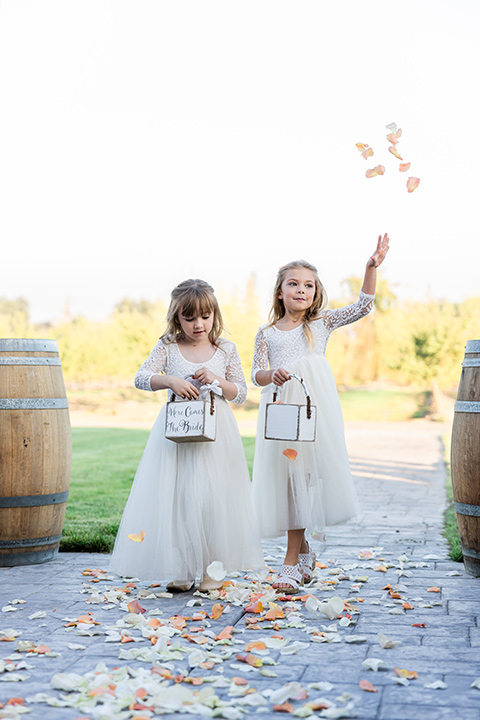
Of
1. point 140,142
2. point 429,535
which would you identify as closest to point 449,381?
point 140,142

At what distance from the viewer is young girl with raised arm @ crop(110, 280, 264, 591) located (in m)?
3.91

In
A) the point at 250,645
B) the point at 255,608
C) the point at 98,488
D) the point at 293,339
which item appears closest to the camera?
the point at 250,645

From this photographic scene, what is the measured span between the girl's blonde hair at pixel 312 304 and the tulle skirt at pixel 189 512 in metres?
0.62

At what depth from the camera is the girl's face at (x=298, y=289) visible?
13.8 ft

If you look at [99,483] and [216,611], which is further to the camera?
[99,483]

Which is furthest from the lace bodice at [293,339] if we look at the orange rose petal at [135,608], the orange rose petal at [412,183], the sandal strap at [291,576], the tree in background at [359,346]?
the tree in background at [359,346]

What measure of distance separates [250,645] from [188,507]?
102 centimetres

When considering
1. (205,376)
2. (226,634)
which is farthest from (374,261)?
(226,634)

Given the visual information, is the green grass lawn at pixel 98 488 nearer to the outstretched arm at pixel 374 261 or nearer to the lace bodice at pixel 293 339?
the lace bodice at pixel 293 339

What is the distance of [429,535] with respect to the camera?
5.56 meters

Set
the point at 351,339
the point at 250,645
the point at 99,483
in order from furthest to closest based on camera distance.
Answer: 1. the point at 351,339
2. the point at 99,483
3. the point at 250,645

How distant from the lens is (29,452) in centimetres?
461

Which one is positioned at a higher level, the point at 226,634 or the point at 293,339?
the point at 293,339

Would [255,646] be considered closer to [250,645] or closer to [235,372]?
[250,645]
